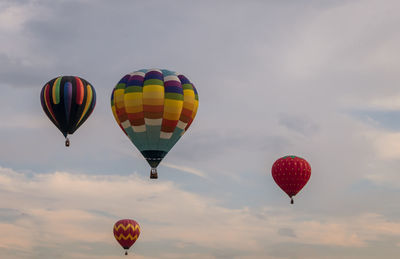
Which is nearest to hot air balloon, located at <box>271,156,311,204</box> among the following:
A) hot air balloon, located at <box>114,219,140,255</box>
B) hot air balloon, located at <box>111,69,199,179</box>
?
hot air balloon, located at <box>111,69,199,179</box>

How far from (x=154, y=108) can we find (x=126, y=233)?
2547 cm

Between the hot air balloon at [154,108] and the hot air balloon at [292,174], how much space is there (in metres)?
10.7

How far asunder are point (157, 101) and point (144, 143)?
3.95 m

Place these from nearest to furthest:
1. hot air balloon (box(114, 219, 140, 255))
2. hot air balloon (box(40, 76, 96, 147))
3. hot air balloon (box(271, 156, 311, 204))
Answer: hot air balloon (box(40, 76, 96, 147)) < hot air balloon (box(271, 156, 311, 204)) < hot air balloon (box(114, 219, 140, 255))

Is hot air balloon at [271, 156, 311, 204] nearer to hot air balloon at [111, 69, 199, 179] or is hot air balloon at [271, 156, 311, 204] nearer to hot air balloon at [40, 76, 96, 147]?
hot air balloon at [111, 69, 199, 179]

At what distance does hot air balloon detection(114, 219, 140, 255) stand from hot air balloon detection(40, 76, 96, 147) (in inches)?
804

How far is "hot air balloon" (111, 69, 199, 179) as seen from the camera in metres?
63.8

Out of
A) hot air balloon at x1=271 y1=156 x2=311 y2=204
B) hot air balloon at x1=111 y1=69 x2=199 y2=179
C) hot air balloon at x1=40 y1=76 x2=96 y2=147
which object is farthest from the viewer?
hot air balloon at x1=271 y1=156 x2=311 y2=204

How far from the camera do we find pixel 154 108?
209 ft

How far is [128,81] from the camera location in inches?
2549

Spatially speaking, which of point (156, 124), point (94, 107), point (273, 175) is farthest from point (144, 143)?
point (273, 175)

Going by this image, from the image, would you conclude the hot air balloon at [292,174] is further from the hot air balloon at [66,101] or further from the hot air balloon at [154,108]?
the hot air balloon at [66,101]

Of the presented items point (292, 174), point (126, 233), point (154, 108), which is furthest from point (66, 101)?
point (126, 233)

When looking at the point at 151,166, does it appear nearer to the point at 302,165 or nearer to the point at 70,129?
the point at 70,129
